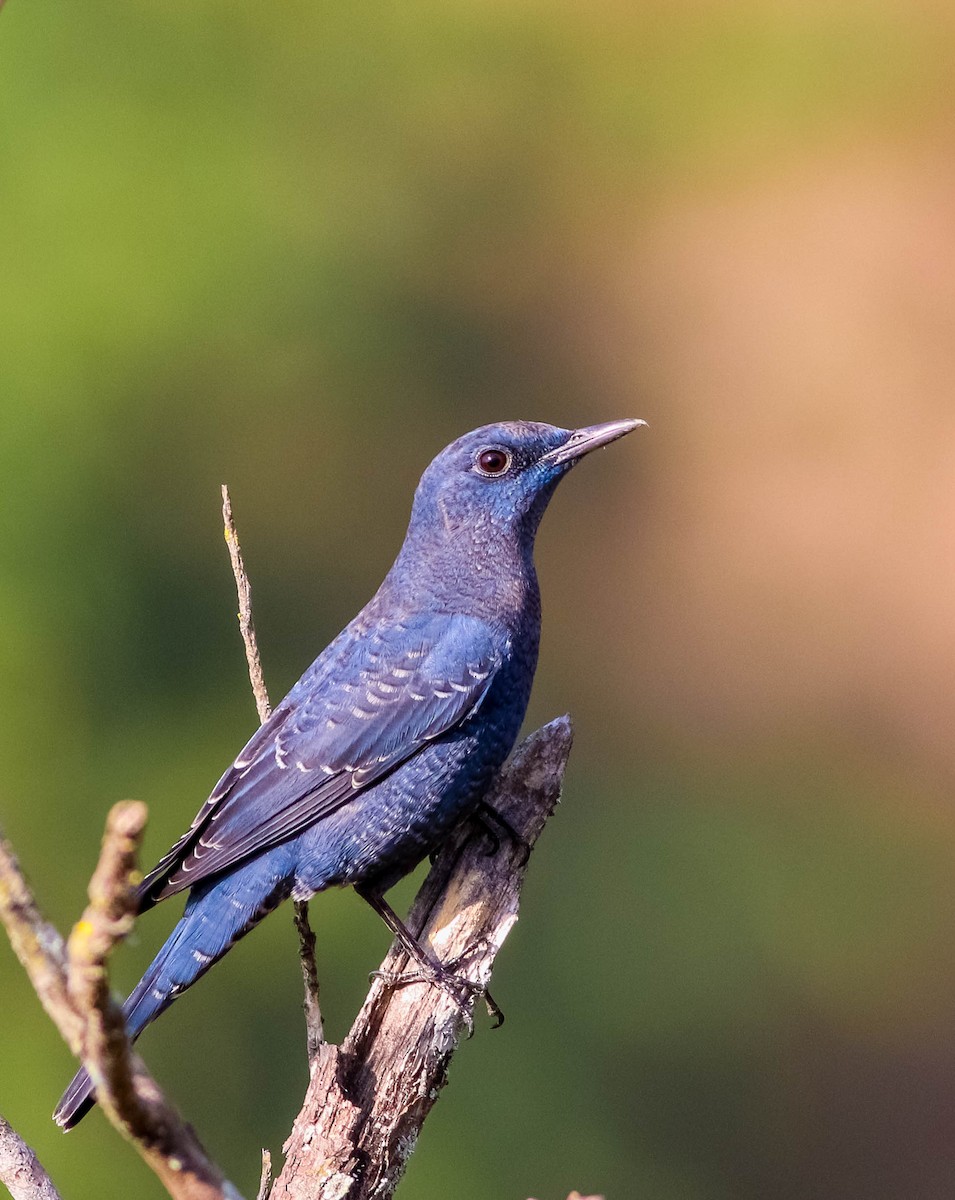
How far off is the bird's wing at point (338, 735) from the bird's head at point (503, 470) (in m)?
0.31

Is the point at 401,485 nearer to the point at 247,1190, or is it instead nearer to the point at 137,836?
the point at 247,1190

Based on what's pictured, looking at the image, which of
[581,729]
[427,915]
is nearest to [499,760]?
[427,915]

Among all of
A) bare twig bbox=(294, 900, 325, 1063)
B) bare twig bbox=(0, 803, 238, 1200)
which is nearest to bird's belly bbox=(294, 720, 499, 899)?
bare twig bbox=(294, 900, 325, 1063)

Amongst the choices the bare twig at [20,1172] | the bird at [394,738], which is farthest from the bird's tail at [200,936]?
the bare twig at [20,1172]

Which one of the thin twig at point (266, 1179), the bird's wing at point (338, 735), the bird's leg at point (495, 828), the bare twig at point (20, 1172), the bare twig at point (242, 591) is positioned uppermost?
the bare twig at point (242, 591)

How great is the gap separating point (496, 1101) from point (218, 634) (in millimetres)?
2026

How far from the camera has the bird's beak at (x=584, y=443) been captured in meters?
3.45

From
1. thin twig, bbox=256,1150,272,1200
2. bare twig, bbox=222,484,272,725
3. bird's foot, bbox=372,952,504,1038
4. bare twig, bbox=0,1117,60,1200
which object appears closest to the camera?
bare twig, bbox=0,1117,60,1200

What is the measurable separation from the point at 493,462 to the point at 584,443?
25cm

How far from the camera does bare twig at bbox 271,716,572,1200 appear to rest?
7.89 feet

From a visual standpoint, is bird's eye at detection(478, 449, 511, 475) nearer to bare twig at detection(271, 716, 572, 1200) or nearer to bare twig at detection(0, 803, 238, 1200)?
bare twig at detection(271, 716, 572, 1200)

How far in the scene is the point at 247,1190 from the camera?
441 centimetres

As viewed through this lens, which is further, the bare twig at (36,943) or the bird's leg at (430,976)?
the bird's leg at (430,976)

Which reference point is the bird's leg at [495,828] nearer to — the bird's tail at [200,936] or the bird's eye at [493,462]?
the bird's tail at [200,936]
